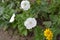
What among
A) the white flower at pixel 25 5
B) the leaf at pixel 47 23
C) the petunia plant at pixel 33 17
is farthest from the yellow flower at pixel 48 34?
the white flower at pixel 25 5

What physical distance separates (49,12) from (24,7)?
12.1 inches

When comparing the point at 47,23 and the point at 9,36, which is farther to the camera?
the point at 9,36

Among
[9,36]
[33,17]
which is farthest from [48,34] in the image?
[9,36]

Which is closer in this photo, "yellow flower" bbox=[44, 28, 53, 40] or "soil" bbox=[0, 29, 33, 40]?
"yellow flower" bbox=[44, 28, 53, 40]

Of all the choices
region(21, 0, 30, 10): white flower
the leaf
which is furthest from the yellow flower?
region(21, 0, 30, 10): white flower

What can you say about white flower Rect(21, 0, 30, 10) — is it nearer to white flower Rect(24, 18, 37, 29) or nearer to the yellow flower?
white flower Rect(24, 18, 37, 29)

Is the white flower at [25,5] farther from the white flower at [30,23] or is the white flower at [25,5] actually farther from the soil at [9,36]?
the soil at [9,36]

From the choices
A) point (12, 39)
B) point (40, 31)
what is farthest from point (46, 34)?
point (12, 39)

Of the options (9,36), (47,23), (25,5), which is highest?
(25,5)

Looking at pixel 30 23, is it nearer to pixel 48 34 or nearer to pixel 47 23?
pixel 47 23

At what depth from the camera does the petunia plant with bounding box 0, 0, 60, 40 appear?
→ 2.64 meters

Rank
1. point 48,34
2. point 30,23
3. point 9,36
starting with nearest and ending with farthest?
1. point 48,34
2. point 30,23
3. point 9,36

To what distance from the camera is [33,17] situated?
279 centimetres

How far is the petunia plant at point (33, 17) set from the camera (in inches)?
104
